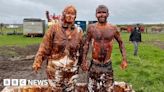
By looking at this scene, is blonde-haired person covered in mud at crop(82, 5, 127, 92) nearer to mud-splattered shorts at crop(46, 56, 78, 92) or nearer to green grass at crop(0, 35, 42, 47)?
mud-splattered shorts at crop(46, 56, 78, 92)

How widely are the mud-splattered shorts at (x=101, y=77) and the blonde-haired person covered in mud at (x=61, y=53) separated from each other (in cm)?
40

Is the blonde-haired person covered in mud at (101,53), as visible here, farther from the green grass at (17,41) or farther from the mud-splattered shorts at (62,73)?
the green grass at (17,41)

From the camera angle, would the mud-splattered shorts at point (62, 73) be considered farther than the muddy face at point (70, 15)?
Yes

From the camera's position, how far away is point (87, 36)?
27.7 ft

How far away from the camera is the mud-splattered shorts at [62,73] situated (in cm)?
803

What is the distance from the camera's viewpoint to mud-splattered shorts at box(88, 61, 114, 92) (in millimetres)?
8328

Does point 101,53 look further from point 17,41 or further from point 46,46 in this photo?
point 17,41

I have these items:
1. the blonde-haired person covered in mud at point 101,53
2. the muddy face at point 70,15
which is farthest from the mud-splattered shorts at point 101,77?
the muddy face at point 70,15

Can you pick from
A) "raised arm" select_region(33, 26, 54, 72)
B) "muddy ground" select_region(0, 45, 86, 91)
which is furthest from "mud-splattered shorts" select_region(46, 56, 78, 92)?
"muddy ground" select_region(0, 45, 86, 91)

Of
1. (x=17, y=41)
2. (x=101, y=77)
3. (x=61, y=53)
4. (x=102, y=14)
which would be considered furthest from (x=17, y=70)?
(x=17, y=41)

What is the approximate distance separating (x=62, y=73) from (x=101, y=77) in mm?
757

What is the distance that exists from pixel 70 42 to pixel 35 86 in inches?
65.2

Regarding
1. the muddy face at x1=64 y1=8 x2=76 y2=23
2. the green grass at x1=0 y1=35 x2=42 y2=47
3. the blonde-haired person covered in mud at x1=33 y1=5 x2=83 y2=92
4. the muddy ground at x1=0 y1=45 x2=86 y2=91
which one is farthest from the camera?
the green grass at x1=0 y1=35 x2=42 y2=47

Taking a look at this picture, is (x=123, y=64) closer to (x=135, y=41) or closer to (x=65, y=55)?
(x=65, y=55)
